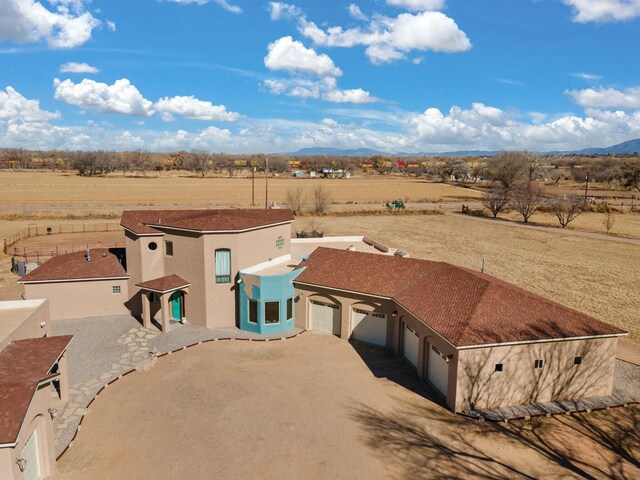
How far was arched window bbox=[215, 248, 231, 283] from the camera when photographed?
80.1 ft

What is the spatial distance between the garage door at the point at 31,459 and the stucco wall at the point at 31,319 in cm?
507

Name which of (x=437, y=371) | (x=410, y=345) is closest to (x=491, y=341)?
(x=437, y=371)

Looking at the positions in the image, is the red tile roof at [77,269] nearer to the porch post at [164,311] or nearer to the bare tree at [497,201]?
the porch post at [164,311]

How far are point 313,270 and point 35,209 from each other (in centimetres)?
A: 6481

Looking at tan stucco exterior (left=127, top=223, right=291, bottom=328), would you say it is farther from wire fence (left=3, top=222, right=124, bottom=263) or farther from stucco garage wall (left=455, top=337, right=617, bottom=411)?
wire fence (left=3, top=222, right=124, bottom=263)

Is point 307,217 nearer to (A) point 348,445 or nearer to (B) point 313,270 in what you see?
(B) point 313,270

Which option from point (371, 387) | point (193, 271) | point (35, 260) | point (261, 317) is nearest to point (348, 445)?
point (371, 387)

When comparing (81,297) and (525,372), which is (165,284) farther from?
(525,372)

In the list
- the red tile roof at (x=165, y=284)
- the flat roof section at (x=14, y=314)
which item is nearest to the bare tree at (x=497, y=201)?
the red tile roof at (x=165, y=284)

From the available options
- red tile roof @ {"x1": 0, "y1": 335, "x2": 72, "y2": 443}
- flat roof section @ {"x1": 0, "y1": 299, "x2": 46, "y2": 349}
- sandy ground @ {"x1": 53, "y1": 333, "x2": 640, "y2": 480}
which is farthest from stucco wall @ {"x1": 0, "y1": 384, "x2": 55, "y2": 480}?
flat roof section @ {"x1": 0, "y1": 299, "x2": 46, "y2": 349}

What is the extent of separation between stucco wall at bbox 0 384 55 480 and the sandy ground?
2.85ft

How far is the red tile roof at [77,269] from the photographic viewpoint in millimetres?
25656

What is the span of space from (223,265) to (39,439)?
1290cm

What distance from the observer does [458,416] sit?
16.8m
